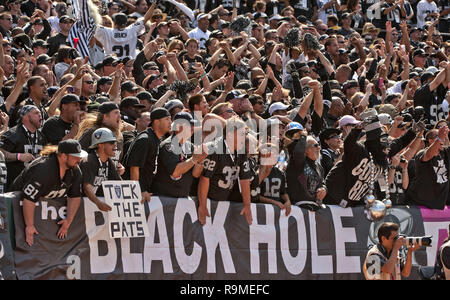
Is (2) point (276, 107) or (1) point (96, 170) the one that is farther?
(2) point (276, 107)

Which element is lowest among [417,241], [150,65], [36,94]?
[417,241]

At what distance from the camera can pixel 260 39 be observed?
717 inches

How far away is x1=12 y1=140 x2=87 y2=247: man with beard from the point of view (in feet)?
31.3

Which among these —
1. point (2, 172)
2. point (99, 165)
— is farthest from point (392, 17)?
point (2, 172)

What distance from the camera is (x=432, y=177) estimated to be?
12.0 m

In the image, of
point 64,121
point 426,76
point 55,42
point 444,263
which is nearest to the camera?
point 444,263

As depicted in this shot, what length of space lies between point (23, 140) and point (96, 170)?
992mm

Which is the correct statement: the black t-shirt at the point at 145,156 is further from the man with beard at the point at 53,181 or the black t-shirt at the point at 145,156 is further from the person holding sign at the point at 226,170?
the man with beard at the point at 53,181

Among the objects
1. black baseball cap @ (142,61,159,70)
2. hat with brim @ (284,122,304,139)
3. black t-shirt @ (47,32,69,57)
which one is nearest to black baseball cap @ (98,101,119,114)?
hat with brim @ (284,122,304,139)

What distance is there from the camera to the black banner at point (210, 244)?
987cm

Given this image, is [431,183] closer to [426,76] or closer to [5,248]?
[426,76]

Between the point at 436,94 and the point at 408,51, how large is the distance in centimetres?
481
